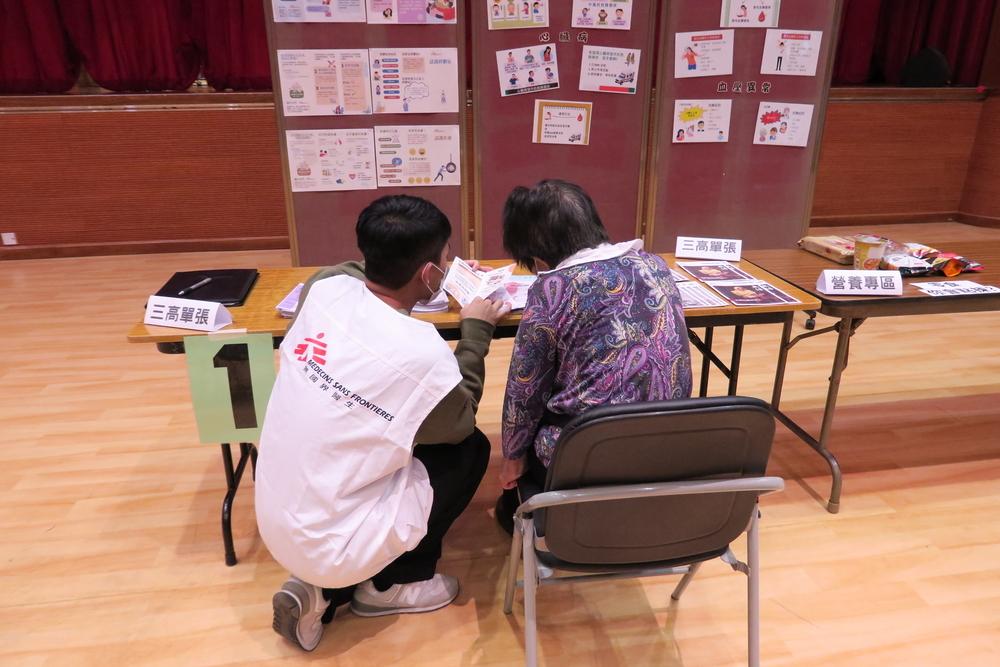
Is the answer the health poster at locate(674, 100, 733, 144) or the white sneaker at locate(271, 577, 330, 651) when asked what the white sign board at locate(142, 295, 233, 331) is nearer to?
the white sneaker at locate(271, 577, 330, 651)

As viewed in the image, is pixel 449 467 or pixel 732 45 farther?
pixel 732 45

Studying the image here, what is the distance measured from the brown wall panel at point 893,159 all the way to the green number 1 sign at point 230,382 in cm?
513

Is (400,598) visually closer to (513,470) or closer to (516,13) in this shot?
(513,470)

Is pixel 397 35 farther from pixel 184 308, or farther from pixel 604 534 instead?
pixel 604 534

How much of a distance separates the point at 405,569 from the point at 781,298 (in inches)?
49.8

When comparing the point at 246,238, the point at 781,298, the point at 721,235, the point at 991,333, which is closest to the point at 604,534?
the point at 781,298

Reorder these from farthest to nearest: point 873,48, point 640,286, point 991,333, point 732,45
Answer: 1. point 873,48
2. point 991,333
3. point 732,45
4. point 640,286

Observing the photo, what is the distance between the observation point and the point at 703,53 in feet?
10.4

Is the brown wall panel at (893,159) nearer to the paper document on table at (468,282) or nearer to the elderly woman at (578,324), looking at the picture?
the paper document on table at (468,282)

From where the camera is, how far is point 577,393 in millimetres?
1376

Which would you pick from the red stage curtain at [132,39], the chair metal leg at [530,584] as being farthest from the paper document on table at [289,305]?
the red stage curtain at [132,39]

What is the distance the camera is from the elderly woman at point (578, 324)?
1318mm

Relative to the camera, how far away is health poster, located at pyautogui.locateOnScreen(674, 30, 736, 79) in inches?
124

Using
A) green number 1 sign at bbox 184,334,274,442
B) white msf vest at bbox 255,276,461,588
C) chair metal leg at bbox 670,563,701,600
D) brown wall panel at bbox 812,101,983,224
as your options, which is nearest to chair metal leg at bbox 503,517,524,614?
white msf vest at bbox 255,276,461,588
